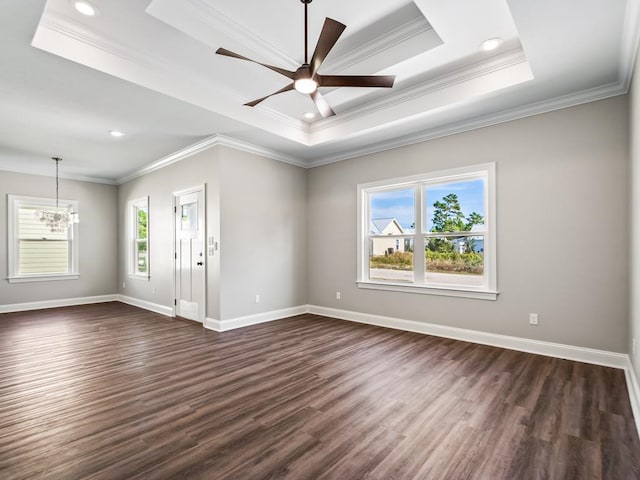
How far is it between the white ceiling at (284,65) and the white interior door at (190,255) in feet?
3.53

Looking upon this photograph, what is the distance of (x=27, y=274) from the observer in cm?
659

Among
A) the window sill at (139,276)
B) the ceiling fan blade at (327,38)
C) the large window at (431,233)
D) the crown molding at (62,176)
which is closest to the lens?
the ceiling fan blade at (327,38)

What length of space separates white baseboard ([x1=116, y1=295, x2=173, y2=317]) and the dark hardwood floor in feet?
5.90

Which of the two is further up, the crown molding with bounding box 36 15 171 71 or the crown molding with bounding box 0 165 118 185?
the crown molding with bounding box 36 15 171 71

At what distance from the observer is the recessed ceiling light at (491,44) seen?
9.93ft

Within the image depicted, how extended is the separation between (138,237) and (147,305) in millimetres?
1570

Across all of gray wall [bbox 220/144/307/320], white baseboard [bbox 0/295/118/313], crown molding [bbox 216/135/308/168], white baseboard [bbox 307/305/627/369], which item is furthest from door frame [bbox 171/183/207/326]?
white baseboard [bbox 0/295/118/313]

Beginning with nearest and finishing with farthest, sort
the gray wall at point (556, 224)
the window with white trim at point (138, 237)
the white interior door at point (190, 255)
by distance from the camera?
the gray wall at point (556, 224), the white interior door at point (190, 255), the window with white trim at point (138, 237)

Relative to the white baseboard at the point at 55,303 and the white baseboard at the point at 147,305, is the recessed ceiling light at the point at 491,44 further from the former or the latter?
the white baseboard at the point at 55,303

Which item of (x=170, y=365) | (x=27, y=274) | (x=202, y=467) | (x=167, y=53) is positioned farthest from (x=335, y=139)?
(x=27, y=274)

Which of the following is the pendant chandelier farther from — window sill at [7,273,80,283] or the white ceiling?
the white ceiling

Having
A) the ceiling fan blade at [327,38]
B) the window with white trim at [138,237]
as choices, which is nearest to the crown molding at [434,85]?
the ceiling fan blade at [327,38]

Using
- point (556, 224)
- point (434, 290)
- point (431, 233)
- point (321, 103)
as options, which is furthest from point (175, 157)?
point (556, 224)

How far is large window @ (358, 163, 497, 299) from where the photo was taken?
420cm
